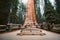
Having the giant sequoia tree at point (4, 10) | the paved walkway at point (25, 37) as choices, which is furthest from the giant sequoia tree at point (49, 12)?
the giant sequoia tree at point (4, 10)

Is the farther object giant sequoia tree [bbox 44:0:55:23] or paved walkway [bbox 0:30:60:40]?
giant sequoia tree [bbox 44:0:55:23]

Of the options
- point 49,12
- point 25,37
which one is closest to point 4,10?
point 25,37

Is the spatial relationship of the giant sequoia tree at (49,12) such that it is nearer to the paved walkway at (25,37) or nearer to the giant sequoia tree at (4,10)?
the paved walkway at (25,37)

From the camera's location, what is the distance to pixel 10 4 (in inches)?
91.8

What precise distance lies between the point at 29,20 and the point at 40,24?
35cm

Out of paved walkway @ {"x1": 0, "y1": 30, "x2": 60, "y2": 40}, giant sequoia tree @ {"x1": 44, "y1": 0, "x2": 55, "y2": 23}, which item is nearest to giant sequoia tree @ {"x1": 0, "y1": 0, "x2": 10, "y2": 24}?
paved walkway @ {"x1": 0, "y1": 30, "x2": 60, "y2": 40}

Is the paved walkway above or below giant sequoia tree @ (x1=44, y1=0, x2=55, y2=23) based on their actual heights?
below

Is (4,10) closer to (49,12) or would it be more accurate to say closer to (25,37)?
(25,37)

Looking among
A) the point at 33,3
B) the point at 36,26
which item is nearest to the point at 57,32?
the point at 36,26

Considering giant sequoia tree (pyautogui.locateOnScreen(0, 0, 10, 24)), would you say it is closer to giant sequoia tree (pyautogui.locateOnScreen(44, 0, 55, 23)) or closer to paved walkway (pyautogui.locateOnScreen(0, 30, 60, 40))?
paved walkway (pyautogui.locateOnScreen(0, 30, 60, 40))

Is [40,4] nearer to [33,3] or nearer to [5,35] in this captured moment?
[33,3]

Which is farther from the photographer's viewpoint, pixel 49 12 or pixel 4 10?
pixel 49 12

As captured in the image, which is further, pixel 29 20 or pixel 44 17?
pixel 29 20

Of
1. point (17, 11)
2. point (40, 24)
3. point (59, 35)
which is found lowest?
point (59, 35)
